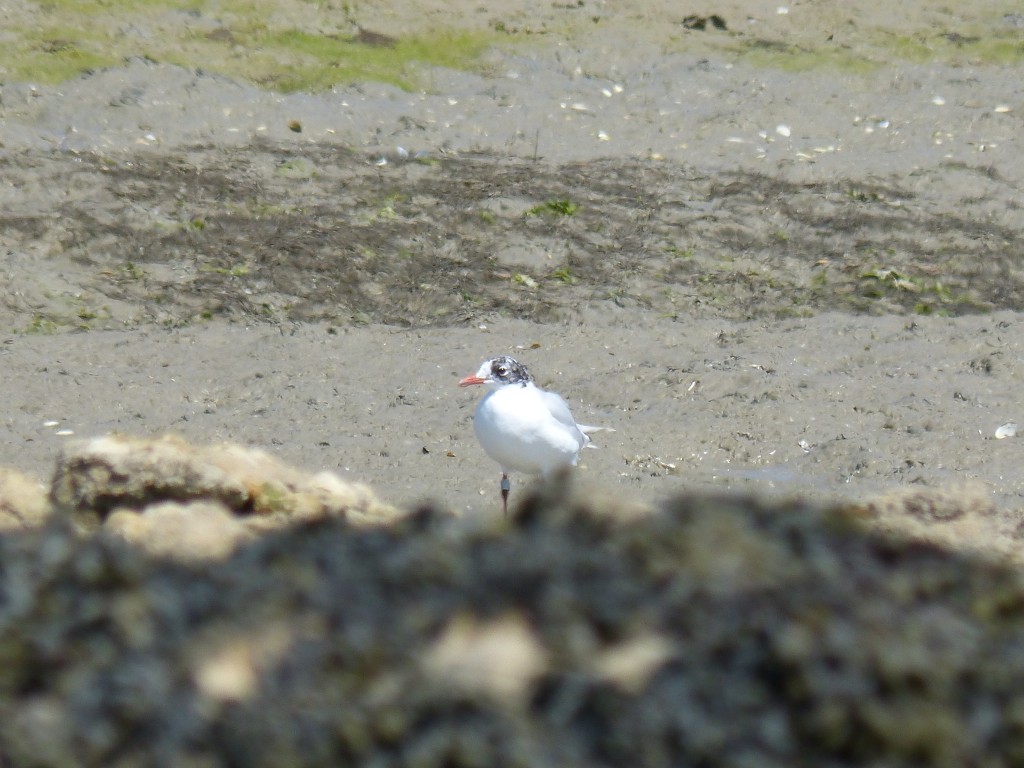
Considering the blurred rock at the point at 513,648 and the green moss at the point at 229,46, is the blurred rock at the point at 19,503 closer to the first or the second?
the blurred rock at the point at 513,648

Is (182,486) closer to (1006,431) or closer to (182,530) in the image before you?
(182,530)

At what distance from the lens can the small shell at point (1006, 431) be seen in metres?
7.34

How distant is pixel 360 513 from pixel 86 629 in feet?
3.63

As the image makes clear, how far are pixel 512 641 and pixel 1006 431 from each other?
192 inches

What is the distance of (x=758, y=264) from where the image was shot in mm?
9914

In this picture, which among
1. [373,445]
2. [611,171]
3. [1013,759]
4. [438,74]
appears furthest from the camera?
[438,74]

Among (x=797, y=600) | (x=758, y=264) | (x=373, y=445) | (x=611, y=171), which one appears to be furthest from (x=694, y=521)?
(x=611, y=171)

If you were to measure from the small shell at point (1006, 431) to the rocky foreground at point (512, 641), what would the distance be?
11.6 feet

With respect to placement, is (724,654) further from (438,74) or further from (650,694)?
(438,74)

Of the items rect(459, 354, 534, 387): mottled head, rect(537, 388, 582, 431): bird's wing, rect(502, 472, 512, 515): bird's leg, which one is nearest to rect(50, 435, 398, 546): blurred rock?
rect(502, 472, 512, 515): bird's leg

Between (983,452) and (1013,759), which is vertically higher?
(1013,759)

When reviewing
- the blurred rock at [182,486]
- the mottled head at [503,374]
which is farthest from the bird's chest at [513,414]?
the blurred rock at [182,486]

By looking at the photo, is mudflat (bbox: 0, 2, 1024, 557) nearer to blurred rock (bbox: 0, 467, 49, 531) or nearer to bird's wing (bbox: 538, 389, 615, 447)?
bird's wing (bbox: 538, 389, 615, 447)

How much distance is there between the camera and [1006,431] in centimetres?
739
